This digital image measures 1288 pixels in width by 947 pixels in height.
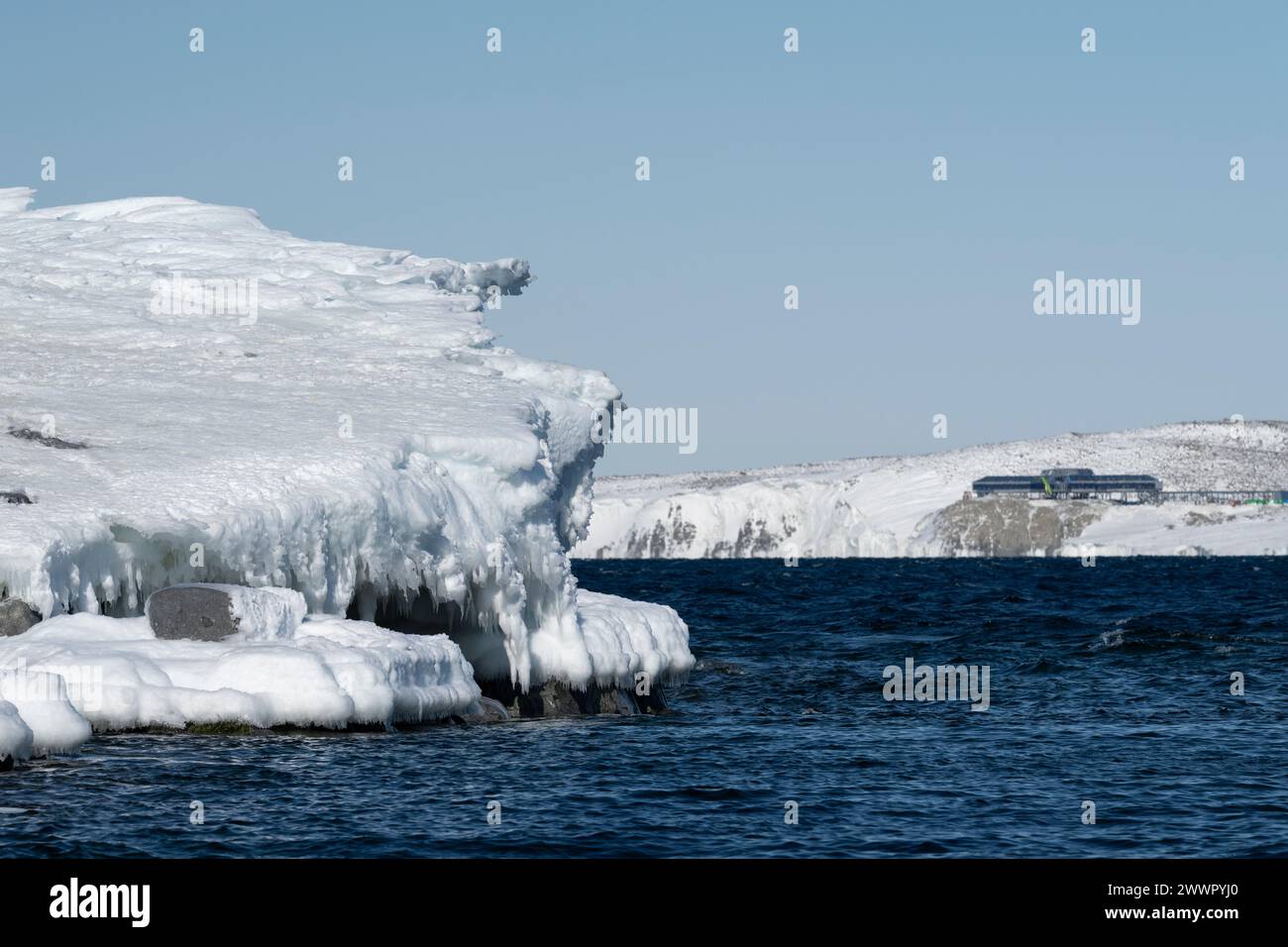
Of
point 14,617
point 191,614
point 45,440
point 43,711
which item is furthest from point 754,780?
point 45,440

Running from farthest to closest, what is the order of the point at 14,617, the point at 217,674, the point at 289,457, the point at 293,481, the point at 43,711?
the point at 289,457
the point at 293,481
the point at 14,617
the point at 217,674
the point at 43,711

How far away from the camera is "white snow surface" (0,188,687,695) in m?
23.5

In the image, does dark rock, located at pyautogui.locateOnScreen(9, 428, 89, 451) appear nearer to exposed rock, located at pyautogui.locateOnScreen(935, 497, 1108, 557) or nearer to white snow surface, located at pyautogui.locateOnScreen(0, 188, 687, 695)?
white snow surface, located at pyautogui.locateOnScreen(0, 188, 687, 695)

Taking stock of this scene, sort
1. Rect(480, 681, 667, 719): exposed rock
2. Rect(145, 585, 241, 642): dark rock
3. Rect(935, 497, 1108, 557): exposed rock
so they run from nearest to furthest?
Rect(145, 585, 241, 642): dark rock < Rect(480, 681, 667, 719): exposed rock < Rect(935, 497, 1108, 557): exposed rock

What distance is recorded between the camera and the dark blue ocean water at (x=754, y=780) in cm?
1717

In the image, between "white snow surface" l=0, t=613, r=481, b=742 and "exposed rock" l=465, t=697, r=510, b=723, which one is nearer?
"white snow surface" l=0, t=613, r=481, b=742

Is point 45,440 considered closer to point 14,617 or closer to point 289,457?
point 289,457

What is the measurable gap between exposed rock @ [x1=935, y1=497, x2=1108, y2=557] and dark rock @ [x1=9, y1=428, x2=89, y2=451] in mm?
163755

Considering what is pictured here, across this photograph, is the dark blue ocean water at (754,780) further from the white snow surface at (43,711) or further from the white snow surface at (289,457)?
the white snow surface at (289,457)

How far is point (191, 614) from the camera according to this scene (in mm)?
22500

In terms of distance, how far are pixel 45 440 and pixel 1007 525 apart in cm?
16778

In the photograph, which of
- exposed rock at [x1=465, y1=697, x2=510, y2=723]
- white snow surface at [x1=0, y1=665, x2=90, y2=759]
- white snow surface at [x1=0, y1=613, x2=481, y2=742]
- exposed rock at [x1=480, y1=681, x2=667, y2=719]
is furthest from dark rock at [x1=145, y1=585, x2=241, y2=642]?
exposed rock at [x1=480, y1=681, x2=667, y2=719]
